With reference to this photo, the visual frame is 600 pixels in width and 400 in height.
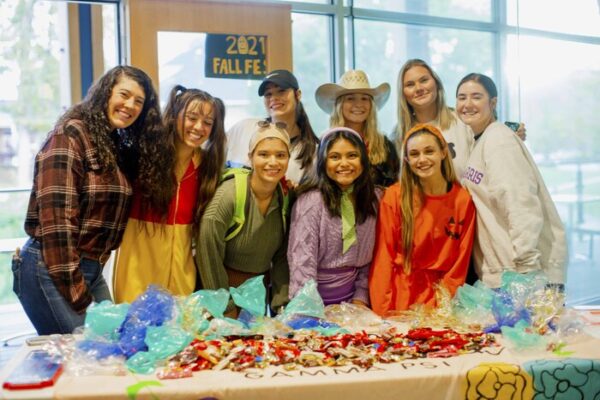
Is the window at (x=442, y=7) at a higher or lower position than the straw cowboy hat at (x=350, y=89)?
higher

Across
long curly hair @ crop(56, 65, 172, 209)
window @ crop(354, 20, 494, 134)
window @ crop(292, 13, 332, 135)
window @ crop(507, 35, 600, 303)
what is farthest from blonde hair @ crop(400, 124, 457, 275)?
window @ crop(507, 35, 600, 303)

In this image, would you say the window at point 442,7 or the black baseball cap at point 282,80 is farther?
the window at point 442,7

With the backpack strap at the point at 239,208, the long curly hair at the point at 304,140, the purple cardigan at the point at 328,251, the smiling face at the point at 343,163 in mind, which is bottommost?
the purple cardigan at the point at 328,251

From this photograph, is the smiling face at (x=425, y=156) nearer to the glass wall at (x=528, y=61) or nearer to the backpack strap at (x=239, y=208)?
the backpack strap at (x=239, y=208)

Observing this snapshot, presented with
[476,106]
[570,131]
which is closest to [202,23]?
[476,106]

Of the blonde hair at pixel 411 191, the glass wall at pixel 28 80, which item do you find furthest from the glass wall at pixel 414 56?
the blonde hair at pixel 411 191

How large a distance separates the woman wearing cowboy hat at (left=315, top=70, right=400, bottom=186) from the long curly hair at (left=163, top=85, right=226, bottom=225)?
721 millimetres

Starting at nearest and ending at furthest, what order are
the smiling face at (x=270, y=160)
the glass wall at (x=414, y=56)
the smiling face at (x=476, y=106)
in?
1. the smiling face at (x=270, y=160)
2. the smiling face at (x=476, y=106)
3. the glass wall at (x=414, y=56)

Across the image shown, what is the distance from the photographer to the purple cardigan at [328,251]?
8.70 ft

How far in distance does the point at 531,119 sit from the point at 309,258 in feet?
12.5

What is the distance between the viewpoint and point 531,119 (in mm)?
5695

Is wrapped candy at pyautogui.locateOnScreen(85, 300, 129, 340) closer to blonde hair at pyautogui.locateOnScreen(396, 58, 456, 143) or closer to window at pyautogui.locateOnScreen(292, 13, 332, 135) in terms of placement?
blonde hair at pyautogui.locateOnScreen(396, 58, 456, 143)

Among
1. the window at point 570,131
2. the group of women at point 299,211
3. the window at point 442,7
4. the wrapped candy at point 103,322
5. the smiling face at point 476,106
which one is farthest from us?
the window at point 570,131

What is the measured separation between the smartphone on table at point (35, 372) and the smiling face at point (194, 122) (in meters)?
1.05
